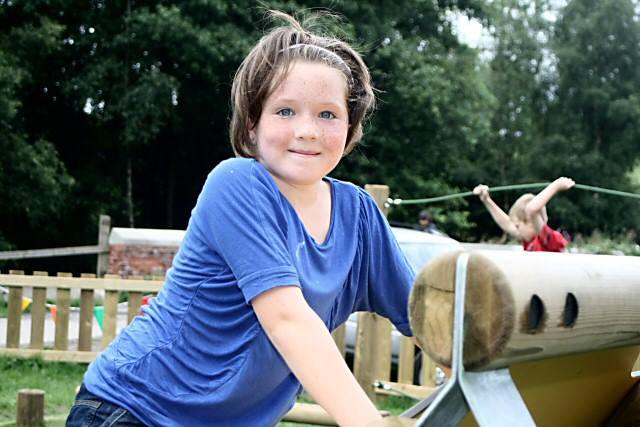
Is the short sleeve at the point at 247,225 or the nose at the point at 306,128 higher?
the nose at the point at 306,128

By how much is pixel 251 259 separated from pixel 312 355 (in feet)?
0.58

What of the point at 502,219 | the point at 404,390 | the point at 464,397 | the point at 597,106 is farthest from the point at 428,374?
the point at 597,106

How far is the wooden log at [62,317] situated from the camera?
24.5 feet

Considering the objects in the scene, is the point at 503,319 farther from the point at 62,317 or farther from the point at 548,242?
the point at 62,317

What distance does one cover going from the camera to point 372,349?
6.55 m

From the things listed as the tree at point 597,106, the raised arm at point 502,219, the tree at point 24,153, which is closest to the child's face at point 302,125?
the raised arm at point 502,219

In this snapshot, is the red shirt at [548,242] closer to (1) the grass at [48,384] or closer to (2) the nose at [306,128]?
(1) the grass at [48,384]

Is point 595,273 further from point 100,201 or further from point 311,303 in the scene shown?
point 100,201

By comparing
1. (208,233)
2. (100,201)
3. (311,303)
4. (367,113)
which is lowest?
(100,201)

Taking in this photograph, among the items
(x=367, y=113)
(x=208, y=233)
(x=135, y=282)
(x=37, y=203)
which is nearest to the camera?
(x=208, y=233)

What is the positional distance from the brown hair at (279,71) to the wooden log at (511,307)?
0.59 meters

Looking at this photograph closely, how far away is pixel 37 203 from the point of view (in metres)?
17.5

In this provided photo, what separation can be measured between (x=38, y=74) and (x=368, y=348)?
15.2m

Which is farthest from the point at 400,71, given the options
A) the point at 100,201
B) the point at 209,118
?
the point at 100,201
